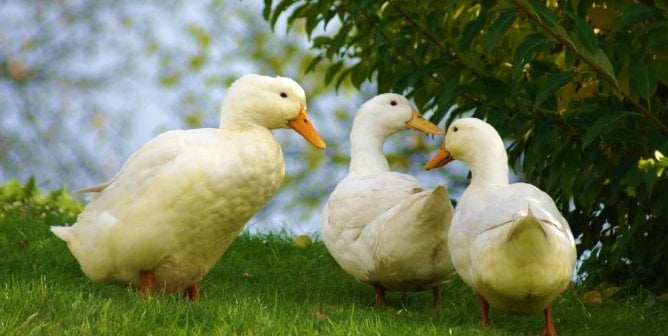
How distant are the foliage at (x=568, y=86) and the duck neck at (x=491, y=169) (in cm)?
28

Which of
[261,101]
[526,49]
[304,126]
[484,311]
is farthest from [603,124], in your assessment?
[261,101]

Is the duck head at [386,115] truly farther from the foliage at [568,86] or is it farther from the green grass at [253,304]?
the green grass at [253,304]

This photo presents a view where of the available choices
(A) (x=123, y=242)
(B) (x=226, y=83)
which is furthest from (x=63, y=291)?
(B) (x=226, y=83)

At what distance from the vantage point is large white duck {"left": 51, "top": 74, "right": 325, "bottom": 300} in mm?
5801

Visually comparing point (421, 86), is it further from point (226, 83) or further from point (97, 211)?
point (226, 83)

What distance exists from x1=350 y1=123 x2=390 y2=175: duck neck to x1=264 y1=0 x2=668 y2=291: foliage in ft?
1.20

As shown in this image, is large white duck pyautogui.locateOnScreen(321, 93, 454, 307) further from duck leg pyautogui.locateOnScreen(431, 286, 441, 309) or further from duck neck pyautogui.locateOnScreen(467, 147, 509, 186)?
duck neck pyautogui.locateOnScreen(467, 147, 509, 186)

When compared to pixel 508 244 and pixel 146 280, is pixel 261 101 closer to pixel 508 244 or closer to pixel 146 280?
pixel 146 280

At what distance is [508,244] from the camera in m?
A: 5.27

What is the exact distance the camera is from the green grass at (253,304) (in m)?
5.09

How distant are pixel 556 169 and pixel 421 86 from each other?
1177 mm

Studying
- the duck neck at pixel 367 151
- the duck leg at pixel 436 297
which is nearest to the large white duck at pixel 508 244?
the duck leg at pixel 436 297

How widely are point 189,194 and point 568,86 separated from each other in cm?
279

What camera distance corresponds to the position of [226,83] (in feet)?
37.7
